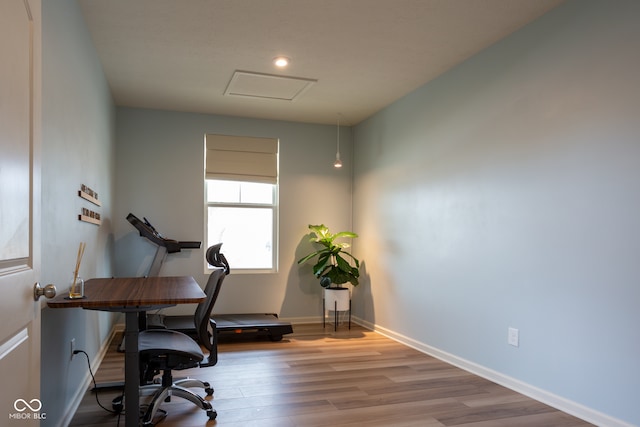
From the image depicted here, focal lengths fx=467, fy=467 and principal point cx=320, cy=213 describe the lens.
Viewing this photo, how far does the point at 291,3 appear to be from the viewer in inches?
120

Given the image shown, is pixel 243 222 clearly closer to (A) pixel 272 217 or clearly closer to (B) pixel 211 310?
(A) pixel 272 217

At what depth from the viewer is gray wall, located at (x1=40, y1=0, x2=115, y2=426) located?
2268 mm

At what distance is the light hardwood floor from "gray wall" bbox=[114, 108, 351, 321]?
1287 mm

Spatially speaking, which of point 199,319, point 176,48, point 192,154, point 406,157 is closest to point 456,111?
point 406,157

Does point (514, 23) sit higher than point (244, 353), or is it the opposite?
point (514, 23)

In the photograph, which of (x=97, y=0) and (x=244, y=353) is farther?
(x=244, y=353)

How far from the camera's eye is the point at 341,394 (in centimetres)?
326

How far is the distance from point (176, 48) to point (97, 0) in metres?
0.81

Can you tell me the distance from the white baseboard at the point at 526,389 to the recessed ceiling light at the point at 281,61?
2918mm

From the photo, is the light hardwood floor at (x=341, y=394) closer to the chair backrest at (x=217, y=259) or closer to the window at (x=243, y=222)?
the chair backrest at (x=217, y=259)

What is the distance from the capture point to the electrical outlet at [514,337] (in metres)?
3.36

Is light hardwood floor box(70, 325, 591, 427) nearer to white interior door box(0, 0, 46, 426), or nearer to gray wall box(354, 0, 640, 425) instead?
gray wall box(354, 0, 640, 425)

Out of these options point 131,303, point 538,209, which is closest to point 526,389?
point 538,209

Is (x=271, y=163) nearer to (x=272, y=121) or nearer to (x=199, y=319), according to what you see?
(x=272, y=121)
